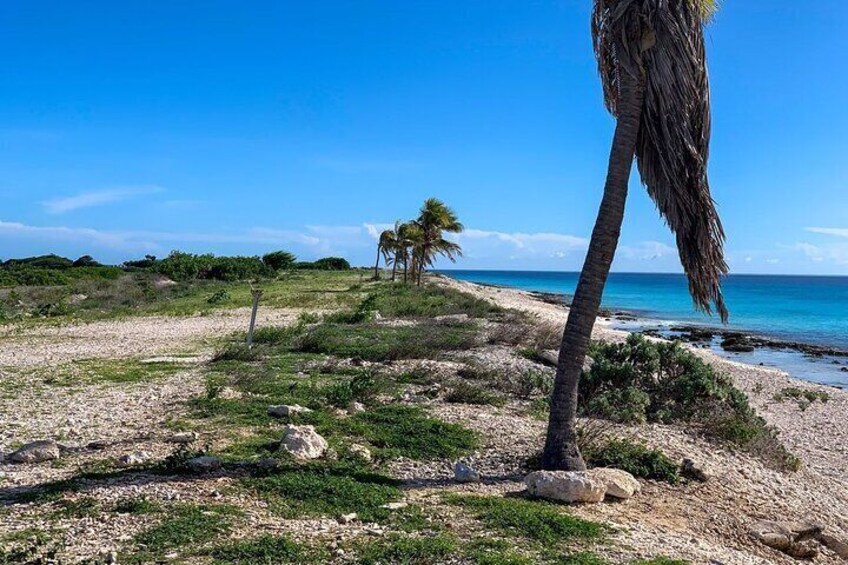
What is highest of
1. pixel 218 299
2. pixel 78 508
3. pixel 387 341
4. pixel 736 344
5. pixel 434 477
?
pixel 218 299

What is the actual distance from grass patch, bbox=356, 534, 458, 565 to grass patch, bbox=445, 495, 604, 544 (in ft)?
2.24

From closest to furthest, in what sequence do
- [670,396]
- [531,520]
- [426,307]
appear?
[531,520] → [670,396] → [426,307]

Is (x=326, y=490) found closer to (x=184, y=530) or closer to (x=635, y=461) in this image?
(x=184, y=530)

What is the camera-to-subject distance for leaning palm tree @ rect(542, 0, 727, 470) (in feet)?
24.3

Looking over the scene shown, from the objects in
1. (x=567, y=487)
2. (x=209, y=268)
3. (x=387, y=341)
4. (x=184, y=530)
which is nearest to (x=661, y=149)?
(x=567, y=487)

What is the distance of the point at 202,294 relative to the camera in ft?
130

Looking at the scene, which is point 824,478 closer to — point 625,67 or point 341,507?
point 625,67

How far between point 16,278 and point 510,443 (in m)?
42.9

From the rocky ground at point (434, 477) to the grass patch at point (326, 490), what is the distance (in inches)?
7.7

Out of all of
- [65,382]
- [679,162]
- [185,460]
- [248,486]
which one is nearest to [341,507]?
[248,486]

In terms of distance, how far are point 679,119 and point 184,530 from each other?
6273mm

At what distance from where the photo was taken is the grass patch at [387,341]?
16.0 meters

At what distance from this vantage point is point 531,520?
625 centimetres

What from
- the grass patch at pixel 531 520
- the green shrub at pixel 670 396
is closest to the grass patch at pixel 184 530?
the grass patch at pixel 531 520
